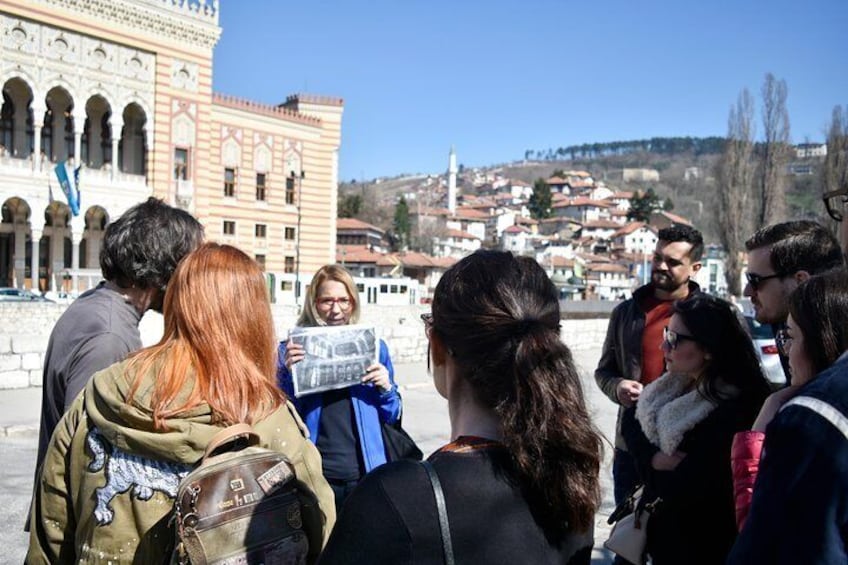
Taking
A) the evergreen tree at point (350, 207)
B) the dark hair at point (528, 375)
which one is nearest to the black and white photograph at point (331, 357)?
the dark hair at point (528, 375)

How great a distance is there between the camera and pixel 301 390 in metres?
3.47

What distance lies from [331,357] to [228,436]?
1729 mm

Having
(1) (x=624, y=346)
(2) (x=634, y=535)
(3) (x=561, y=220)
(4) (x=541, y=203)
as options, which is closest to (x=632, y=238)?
(3) (x=561, y=220)

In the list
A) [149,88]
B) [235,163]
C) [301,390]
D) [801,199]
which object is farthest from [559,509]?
[801,199]

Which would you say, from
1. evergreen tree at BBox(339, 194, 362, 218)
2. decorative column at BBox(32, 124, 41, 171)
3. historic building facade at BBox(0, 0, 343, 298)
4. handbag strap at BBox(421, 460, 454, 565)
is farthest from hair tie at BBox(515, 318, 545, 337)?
evergreen tree at BBox(339, 194, 362, 218)

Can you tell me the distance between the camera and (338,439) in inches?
143

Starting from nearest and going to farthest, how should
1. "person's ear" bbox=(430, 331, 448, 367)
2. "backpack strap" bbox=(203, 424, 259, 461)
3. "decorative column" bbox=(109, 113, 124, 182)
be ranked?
"person's ear" bbox=(430, 331, 448, 367) < "backpack strap" bbox=(203, 424, 259, 461) < "decorative column" bbox=(109, 113, 124, 182)

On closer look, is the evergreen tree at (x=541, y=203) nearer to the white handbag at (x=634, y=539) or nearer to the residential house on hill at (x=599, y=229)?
the residential house on hill at (x=599, y=229)

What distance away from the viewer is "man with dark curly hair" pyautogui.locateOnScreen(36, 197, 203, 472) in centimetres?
246

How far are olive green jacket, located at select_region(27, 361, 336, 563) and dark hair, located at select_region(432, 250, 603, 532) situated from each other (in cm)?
67

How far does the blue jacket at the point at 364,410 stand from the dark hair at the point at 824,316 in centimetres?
221

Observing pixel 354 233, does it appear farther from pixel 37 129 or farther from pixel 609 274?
pixel 609 274

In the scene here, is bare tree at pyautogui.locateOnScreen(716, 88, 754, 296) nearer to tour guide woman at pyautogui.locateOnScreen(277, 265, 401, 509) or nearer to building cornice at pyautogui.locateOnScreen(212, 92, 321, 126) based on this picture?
building cornice at pyautogui.locateOnScreen(212, 92, 321, 126)

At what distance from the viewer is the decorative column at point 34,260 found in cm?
2527
